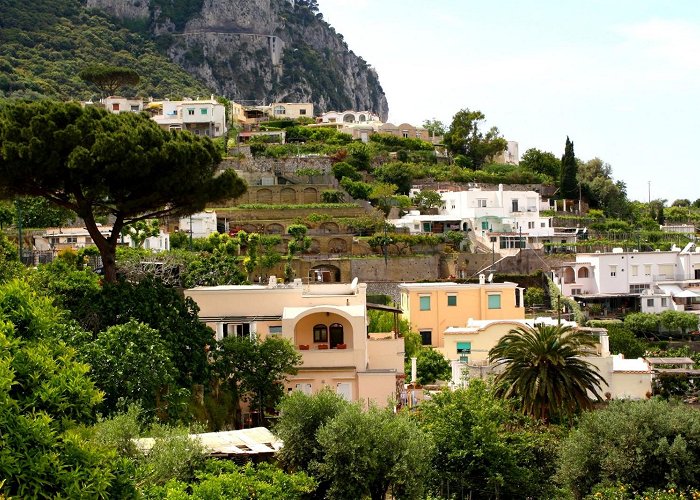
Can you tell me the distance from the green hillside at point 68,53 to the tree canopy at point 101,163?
7886cm

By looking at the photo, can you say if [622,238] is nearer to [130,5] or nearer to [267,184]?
[267,184]

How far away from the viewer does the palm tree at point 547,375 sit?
24.8m

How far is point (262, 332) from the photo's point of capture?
31.2 meters

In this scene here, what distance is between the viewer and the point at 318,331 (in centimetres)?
3047

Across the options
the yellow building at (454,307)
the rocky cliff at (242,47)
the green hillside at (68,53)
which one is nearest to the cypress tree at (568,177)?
the yellow building at (454,307)

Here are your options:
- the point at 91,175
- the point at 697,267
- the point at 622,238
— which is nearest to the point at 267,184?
the point at 622,238

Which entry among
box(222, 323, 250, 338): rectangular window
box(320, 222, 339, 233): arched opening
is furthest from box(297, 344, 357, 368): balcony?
Result: box(320, 222, 339, 233): arched opening

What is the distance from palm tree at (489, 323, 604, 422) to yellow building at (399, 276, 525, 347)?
20476 mm

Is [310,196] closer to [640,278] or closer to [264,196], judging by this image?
[264,196]

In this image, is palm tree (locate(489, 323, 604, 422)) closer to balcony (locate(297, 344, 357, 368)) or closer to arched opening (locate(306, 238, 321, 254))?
balcony (locate(297, 344, 357, 368))

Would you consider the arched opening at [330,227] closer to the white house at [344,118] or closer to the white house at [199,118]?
the white house at [199,118]

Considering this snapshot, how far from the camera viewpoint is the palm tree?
81.5 ft

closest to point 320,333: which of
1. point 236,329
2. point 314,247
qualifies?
point 236,329

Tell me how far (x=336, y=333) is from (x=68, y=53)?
101985 mm
